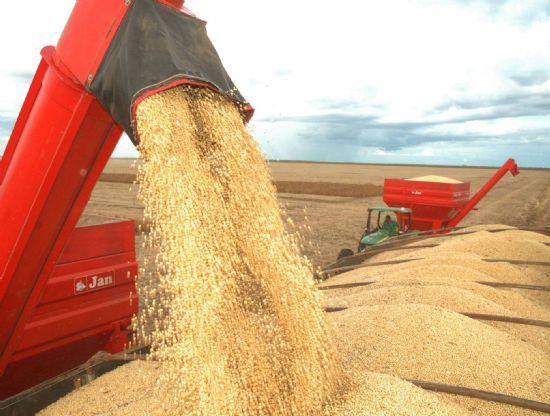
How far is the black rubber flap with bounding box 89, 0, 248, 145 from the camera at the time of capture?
2.07 m

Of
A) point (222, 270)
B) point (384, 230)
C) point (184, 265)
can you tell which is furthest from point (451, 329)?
point (384, 230)

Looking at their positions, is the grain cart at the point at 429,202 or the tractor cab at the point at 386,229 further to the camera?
the grain cart at the point at 429,202

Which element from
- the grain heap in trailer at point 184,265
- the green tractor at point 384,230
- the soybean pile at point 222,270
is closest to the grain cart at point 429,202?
the green tractor at point 384,230

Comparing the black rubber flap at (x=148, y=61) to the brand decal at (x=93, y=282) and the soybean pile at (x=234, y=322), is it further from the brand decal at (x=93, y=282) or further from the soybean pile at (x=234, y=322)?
the brand decal at (x=93, y=282)

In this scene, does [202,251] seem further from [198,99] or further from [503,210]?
[503,210]

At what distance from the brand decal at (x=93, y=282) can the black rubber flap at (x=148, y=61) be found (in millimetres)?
1899

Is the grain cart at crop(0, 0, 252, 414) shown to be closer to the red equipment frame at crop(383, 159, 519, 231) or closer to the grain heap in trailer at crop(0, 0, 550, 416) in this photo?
the grain heap in trailer at crop(0, 0, 550, 416)

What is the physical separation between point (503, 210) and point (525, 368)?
1955 cm

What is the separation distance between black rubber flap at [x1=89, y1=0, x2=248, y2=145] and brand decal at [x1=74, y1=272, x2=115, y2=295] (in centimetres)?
190

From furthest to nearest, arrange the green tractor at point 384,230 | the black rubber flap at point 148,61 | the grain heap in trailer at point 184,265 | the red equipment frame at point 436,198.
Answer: the red equipment frame at point 436,198
the green tractor at point 384,230
the grain heap in trailer at point 184,265
the black rubber flap at point 148,61

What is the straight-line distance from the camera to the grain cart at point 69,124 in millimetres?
2145

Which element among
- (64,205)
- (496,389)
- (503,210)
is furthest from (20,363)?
(503,210)

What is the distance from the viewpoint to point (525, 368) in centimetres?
342

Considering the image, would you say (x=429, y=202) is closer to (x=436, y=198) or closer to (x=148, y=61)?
(x=436, y=198)
